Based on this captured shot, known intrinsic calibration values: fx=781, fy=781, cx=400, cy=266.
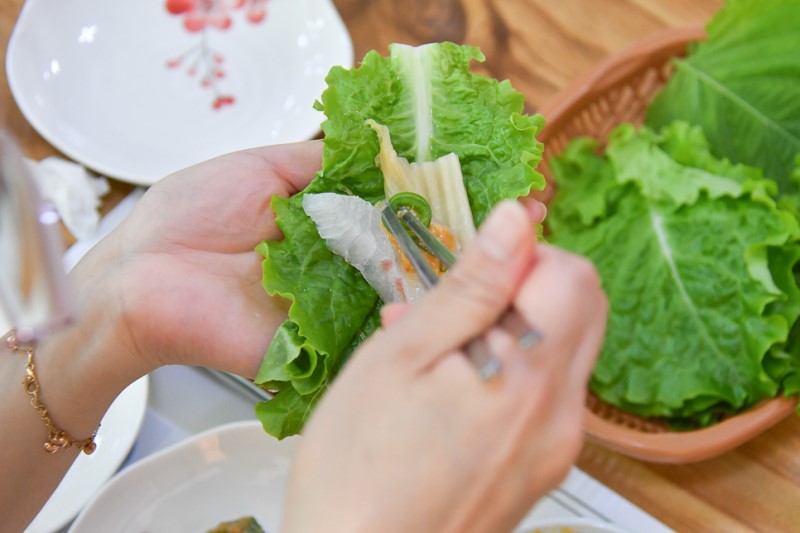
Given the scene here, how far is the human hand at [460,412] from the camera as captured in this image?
645mm

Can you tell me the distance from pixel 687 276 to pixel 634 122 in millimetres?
495

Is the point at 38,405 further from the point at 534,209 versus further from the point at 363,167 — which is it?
the point at 534,209

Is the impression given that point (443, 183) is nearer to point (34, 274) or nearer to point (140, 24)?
point (34, 274)

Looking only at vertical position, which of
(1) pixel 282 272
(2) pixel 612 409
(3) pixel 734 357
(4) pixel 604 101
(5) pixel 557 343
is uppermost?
(5) pixel 557 343

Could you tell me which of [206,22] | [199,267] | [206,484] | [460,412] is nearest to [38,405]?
[199,267]

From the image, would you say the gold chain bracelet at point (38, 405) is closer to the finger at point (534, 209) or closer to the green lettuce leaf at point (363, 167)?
the green lettuce leaf at point (363, 167)

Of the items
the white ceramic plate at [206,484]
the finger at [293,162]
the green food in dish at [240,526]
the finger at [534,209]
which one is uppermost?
the finger at [293,162]

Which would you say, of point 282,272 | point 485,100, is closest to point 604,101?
point 485,100

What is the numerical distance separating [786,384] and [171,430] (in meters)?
1.22

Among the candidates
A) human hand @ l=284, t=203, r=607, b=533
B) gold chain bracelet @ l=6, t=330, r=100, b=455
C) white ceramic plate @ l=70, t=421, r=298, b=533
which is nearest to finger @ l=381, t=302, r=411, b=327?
human hand @ l=284, t=203, r=607, b=533

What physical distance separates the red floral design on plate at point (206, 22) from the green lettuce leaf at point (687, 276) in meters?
0.96

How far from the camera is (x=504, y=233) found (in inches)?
25.5

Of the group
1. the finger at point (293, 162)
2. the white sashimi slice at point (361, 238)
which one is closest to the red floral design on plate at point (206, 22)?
the finger at point (293, 162)

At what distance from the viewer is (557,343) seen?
0.65 meters
